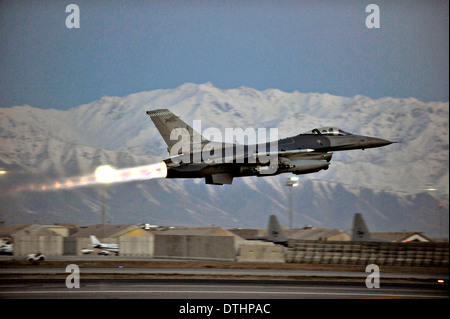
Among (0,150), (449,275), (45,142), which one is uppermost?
(45,142)

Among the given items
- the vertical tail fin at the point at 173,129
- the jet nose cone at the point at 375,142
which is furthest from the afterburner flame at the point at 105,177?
the jet nose cone at the point at 375,142

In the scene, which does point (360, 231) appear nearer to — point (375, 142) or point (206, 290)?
point (375, 142)

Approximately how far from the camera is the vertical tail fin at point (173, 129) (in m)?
38.0

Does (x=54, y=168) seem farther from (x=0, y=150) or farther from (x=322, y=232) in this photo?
(x=322, y=232)

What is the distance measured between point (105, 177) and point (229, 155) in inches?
586

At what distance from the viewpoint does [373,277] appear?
38406 mm

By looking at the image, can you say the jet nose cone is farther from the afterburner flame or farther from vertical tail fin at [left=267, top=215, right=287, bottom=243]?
vertical tail fin at [left=267, top=215, right=287, bottom=243]

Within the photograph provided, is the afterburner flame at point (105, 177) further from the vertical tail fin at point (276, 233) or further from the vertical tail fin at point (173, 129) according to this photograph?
the vertical tail fin at point (276, 233)

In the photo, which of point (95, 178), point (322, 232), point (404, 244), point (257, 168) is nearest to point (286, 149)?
point (257, 168)

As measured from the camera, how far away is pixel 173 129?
38.2 meters

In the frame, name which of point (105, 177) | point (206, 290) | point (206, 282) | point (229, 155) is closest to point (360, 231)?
point (229, 155)

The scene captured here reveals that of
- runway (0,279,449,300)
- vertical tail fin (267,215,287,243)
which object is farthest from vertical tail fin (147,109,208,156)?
vertical tail fin (267,215,287,243)

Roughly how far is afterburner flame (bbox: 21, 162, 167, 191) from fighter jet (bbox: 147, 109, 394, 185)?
150 inches

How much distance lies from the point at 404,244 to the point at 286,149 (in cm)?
1524
